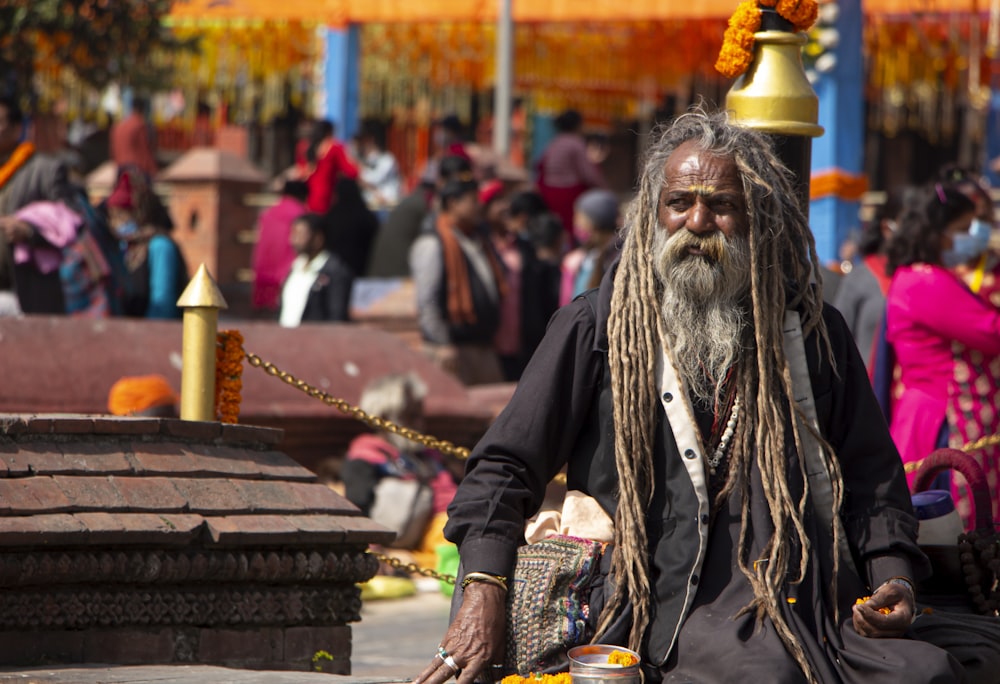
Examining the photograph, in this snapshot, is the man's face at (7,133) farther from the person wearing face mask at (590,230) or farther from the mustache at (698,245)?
the mustache at (698,245)

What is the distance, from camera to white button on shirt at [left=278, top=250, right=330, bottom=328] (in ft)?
35.4

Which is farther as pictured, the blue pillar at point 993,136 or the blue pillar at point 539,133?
the blue pillar at point 539,133

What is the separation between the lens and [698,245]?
3992 millimetres

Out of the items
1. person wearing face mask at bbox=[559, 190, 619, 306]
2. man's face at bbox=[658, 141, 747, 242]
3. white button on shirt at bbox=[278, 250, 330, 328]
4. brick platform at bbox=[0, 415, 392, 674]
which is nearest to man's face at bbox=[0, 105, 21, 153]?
white button on shirt at bbox=[278, 250, 330, 328]

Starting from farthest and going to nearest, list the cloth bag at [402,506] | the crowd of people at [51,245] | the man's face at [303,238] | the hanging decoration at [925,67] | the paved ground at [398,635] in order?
the hanging decoration at [925,67] < the man's face at [303,238] < the crowd of people at [51,245] < the cloth bag at [402,506] < the paved ground at [398,635]

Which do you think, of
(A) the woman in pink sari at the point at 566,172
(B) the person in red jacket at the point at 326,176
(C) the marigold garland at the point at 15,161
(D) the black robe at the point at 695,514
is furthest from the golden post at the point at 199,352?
(A) the woman in pink sari at the point at 566,172

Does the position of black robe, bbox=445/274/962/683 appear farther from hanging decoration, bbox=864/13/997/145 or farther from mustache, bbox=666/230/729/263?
hanging decoration, bbox=864/13/997/145

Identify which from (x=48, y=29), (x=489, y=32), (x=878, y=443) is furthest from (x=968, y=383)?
(x=489, y=32)

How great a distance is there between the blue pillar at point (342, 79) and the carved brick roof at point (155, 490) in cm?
1413

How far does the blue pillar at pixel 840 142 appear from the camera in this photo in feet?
34.8

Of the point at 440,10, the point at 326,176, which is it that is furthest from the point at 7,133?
the point at 440,10

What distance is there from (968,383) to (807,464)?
3.03 metres

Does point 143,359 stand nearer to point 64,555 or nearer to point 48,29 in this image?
point 64,555

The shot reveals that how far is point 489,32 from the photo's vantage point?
19484 millimetres
